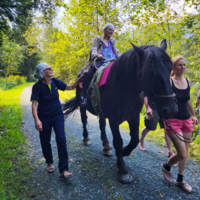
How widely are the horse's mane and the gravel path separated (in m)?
1.73

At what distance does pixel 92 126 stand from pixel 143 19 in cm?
566

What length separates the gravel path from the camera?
2.43 metres

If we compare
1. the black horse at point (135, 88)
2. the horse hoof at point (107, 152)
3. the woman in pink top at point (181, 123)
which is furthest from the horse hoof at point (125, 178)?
the horse hoof at point (107, 152)

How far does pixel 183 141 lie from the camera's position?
240cm

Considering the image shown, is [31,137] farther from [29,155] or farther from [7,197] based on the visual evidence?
[7,197]

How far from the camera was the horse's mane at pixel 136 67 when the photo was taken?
1.85 m

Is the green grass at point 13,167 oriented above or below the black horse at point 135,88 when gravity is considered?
below

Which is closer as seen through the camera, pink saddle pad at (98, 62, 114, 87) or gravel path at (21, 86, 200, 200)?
gravel path at (21, 86, 200, 200)

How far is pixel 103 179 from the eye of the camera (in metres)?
2.85

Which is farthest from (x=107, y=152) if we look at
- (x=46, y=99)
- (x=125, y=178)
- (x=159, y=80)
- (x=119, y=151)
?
(x=159, y=80)

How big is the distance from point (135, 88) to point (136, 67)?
0.35m

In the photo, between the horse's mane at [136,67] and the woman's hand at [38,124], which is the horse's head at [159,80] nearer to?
the horse's mane at [136,67]

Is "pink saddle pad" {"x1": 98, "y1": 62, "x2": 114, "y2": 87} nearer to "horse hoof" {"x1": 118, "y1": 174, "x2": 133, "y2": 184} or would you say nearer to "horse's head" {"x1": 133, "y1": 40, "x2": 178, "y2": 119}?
"horse's head" {"x1": 133, "y1": 40, "x2": 178, "y2": 119}

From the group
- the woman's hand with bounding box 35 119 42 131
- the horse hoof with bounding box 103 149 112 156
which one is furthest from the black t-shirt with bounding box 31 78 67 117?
the horse hoof with bounding box 103 149 112 156
